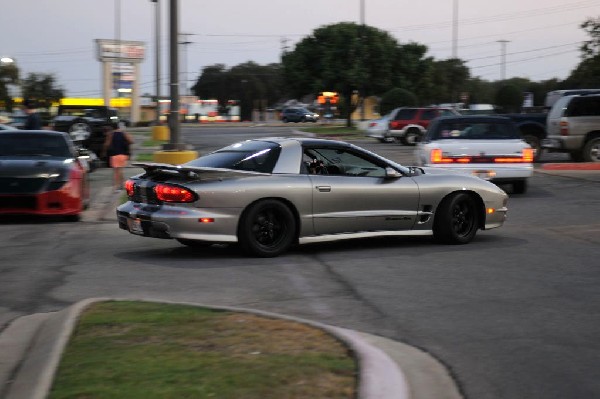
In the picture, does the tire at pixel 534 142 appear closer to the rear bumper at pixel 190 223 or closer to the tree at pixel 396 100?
the rear bumper at pixel 190 223

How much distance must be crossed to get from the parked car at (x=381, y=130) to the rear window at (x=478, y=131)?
2101 cm

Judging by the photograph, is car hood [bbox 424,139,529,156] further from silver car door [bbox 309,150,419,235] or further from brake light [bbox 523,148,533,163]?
silver car door [bbox 309,150,419,235]

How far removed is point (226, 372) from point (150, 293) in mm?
3079

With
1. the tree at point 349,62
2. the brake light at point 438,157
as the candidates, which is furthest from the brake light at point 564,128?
the tree at point 349,62

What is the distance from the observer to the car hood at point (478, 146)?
640 inches

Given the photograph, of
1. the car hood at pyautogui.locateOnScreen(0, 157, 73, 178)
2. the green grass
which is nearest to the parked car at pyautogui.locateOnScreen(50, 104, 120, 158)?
the car hood at pyautogui.locateOnScreen(0, 157, 73, 178)

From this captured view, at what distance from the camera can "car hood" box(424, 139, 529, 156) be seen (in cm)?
1627

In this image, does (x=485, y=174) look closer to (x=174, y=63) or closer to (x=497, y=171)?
(x=497, y=171)

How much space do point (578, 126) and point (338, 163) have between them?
14870 millimetres

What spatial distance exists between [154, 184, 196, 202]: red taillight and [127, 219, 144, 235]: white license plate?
41cm

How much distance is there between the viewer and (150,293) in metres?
7.91

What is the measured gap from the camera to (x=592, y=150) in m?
23.9

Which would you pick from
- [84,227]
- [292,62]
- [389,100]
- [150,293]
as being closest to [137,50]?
[292,62]

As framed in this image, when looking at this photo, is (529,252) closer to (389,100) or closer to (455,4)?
(389,100)
